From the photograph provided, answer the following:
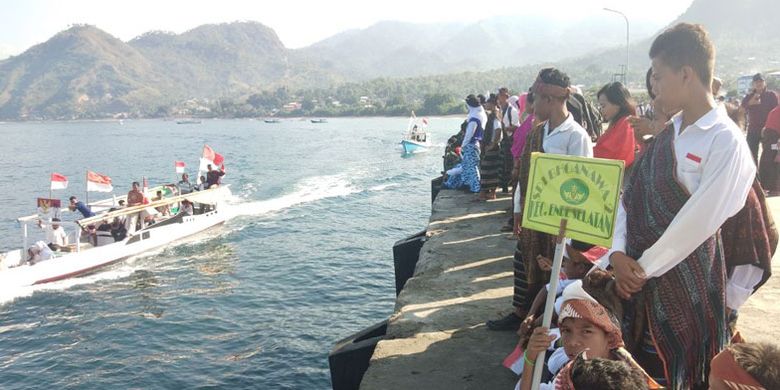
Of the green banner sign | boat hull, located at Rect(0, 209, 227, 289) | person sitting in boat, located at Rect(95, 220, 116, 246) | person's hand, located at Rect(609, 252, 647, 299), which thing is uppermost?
the green banner sign

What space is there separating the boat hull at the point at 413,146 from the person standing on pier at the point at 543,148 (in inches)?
1722

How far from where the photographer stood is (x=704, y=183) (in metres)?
2.45

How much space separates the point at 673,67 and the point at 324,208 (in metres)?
25.3

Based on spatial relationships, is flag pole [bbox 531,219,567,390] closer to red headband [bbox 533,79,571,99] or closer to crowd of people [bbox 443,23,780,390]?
crowd of people [bbox 443,23,780,390]

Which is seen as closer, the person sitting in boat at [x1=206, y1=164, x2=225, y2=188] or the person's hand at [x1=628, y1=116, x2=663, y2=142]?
the person's hand at [x1=628, y1=116, x2=663, y2=142]

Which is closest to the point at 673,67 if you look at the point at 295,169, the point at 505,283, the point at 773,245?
the point at 773,245

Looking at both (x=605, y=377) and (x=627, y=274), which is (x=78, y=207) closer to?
(x=627, y=274)

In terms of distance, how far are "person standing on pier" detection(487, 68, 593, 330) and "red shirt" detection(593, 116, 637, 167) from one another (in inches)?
13.6

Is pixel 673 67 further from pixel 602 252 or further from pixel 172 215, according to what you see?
pixel 172 215

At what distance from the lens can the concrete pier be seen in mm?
4227

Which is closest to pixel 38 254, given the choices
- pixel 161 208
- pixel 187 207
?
pixel 161 208

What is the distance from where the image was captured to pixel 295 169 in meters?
43.1

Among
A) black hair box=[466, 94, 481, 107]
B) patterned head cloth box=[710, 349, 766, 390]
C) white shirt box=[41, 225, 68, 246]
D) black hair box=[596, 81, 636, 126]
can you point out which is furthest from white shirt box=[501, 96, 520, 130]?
white shirt box=[41, 225, 68, 246]

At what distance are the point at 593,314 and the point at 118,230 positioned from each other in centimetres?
A: 1951
